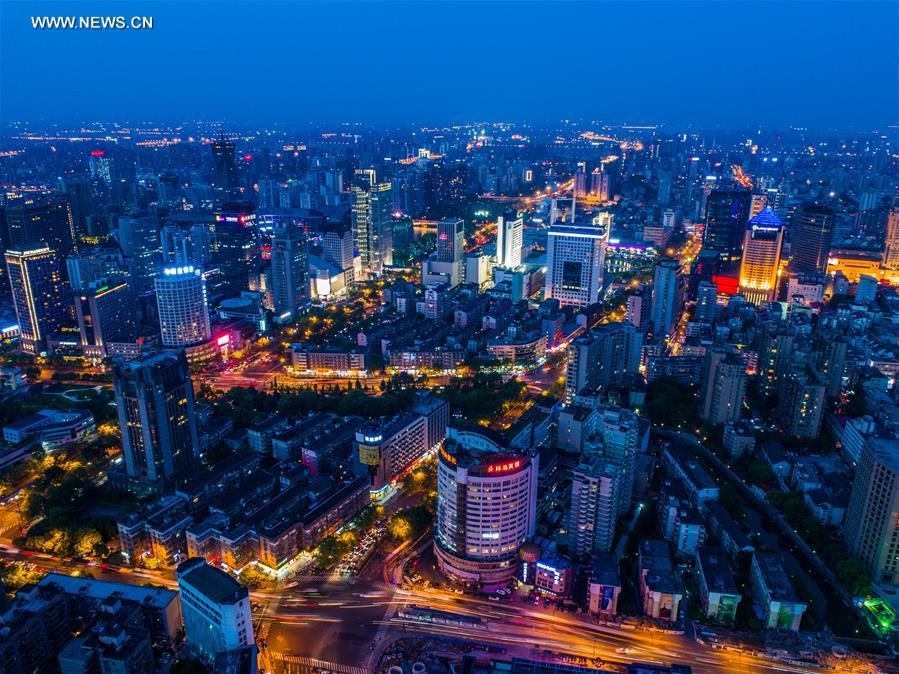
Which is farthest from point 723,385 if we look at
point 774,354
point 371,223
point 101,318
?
point 371,223

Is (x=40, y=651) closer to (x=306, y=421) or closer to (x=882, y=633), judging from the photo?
(x=306, y=421)

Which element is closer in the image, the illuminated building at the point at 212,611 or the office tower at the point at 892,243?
the illuminated building at the point at 212,611

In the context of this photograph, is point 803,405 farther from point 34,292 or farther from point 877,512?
point 34,292

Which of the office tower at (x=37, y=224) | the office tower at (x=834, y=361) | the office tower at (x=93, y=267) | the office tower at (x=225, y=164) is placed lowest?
the office tower at (x=834, y=361)

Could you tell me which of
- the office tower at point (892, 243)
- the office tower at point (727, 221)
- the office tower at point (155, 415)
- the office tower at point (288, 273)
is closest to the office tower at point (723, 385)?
the office tower at point (155, 415)

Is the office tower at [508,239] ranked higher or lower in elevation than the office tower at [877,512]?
higher

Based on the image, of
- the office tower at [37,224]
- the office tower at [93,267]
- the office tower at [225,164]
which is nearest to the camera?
the office tower at [93,267]

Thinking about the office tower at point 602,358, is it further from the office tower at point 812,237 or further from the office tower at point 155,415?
the office tower at point 812,237

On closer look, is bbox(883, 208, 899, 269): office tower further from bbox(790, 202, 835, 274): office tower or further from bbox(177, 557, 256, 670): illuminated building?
bbox(177, 557, 256, 670): illuminated building
